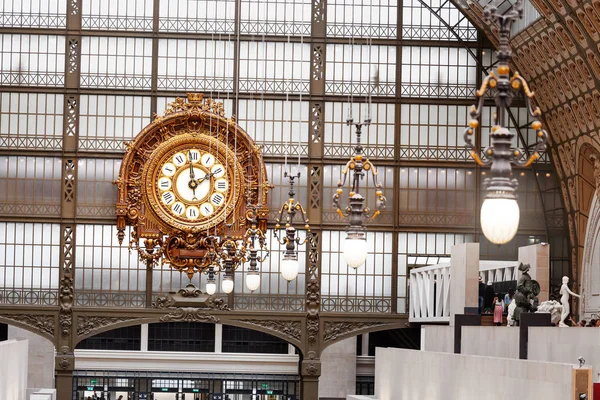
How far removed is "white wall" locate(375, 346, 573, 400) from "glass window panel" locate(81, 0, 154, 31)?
1269cm

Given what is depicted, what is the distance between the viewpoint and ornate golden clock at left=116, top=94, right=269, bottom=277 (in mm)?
37500

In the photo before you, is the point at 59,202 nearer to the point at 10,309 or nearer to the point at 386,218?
the point at 10,309

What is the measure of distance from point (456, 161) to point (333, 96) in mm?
4120

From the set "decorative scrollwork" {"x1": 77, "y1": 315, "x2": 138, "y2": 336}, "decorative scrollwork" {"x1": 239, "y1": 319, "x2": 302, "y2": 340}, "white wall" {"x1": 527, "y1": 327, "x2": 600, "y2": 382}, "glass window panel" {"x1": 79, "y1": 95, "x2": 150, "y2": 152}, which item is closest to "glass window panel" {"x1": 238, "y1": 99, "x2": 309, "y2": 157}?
"glass window panel" {"x1": 79, "y1": 95, "x2": 150, "y2": 152}

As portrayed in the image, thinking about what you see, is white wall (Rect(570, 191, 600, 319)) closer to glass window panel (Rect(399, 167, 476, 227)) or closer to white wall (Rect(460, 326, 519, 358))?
glass window panel (Rect(399, 167, 476, 227))

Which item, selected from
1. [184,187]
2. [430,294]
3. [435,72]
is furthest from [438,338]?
[435,72]

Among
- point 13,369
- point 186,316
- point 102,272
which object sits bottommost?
point 13,369

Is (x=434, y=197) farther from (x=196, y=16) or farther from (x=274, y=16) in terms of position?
(x=196, y=16)

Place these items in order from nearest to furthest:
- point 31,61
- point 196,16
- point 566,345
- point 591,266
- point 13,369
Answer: point 566,345 → point 13,369 → point 591,266 → point 31,61 → point 196,16

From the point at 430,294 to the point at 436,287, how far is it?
46 cm

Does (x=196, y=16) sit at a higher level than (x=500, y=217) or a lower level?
higher

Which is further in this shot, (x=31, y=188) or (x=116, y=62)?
(x=116, y=62)

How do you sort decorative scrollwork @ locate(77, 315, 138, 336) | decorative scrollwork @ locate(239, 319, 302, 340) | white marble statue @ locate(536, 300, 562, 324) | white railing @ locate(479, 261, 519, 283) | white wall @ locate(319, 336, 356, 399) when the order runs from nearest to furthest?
white marble statue @ locate(536, 300, 562, 324) < white railing @ locate(479, 261, 519, 283) < decorative scrollwork @ locate(77, 315, 138, 336) < decorative scrollwork @ locate(239, 319, 302, 340) < white wall @ locate(319, 336, 356, 399)

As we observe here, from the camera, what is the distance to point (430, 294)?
35.8 meters
